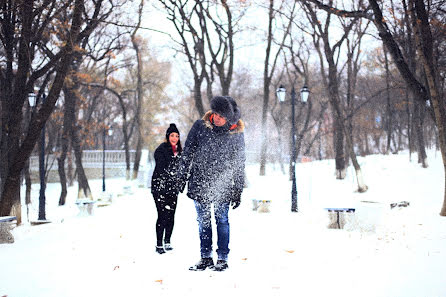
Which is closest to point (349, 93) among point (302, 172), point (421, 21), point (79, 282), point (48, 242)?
point (302, 172)

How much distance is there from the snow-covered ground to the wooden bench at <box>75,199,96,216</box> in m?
2.22

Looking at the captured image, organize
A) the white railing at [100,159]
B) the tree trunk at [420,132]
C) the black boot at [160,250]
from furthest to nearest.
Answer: the white railing at [100,159]
the tree trunk at [420,132]
the black boot at [160,250]

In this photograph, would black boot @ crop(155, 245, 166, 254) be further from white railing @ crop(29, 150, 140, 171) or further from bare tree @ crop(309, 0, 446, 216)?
white railing @ crop(29, 150, 140, 171)

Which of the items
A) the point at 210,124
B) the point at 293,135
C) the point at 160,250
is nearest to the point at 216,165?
the point at 210,124

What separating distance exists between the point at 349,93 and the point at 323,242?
18026mm

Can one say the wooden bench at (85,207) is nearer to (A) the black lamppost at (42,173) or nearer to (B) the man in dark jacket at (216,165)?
(A) the black lamppost at (42,173)

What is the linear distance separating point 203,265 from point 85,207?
8540mm

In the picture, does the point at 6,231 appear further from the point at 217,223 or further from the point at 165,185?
the point at 217,223

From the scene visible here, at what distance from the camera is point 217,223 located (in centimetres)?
479

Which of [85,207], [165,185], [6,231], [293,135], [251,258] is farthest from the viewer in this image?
[85,207]

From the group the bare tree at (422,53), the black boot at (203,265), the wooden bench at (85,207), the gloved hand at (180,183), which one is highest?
the bare tree at (422,53)

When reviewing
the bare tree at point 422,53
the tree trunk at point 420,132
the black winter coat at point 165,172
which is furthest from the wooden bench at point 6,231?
the tree trunk at point 420,132

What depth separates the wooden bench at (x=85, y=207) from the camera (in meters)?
12.2

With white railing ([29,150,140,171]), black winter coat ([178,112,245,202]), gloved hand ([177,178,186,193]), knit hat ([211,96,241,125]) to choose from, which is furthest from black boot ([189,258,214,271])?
white railing ([29,150,140,171])
